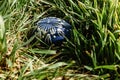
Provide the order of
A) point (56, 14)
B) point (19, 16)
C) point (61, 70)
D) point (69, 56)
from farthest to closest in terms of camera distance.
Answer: point (56, 14) → point (19, 16) → point (69, 56) → point (61, 70)

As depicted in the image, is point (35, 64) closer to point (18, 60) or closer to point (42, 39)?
point (18, 60)

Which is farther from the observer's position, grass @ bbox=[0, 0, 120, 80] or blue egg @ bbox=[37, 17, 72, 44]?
blue egg @ bbox=[37, 17, 72, 44]

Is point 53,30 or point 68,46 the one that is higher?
point 53,30

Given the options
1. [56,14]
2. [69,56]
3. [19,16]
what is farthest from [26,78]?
[56,14]
